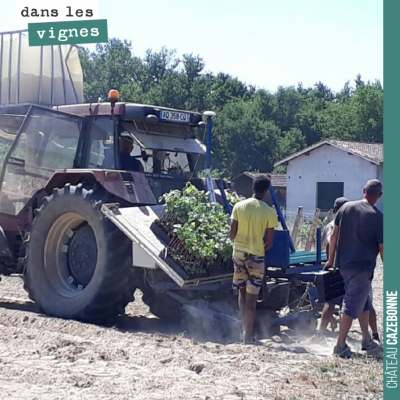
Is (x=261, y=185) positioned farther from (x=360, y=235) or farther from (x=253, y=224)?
(x=360, y=235)

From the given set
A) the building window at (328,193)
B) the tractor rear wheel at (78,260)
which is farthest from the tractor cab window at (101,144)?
the building window at (328,193)

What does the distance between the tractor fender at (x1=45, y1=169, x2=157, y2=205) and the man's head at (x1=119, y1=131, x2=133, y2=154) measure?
1.55ft

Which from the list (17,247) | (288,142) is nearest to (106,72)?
(288,142)

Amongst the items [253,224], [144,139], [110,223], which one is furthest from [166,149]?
[253,224]

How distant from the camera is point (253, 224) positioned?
7.26 metres

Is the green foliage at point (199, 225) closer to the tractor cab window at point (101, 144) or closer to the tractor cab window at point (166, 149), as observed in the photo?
the tractor cab window at point (166, 149)

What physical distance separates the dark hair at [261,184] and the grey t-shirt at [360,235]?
853 millimetres

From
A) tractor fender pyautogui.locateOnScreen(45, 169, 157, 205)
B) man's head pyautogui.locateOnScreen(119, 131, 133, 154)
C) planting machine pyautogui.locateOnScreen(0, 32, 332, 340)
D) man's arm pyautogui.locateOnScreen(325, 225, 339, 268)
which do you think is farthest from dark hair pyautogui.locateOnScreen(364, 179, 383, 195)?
man's head pyautogui.locateOnScreen(119, 131, 133, 154)

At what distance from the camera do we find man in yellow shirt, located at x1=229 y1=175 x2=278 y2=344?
7.25 m

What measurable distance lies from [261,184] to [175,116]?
6.86ft

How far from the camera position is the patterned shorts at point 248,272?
7.24 metres

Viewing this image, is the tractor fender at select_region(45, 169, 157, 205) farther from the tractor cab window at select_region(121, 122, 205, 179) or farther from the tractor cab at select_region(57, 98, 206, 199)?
the tractor cab window at select_region(121, 122, 205, 179)

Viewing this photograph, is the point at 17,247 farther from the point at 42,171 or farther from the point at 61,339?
the point at 61,339

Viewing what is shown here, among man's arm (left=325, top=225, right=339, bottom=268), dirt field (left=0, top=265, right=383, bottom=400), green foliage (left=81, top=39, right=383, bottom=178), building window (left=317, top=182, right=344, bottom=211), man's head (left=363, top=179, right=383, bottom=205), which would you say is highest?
green foliage (left=81, top=39, right=383, bottom=178)
